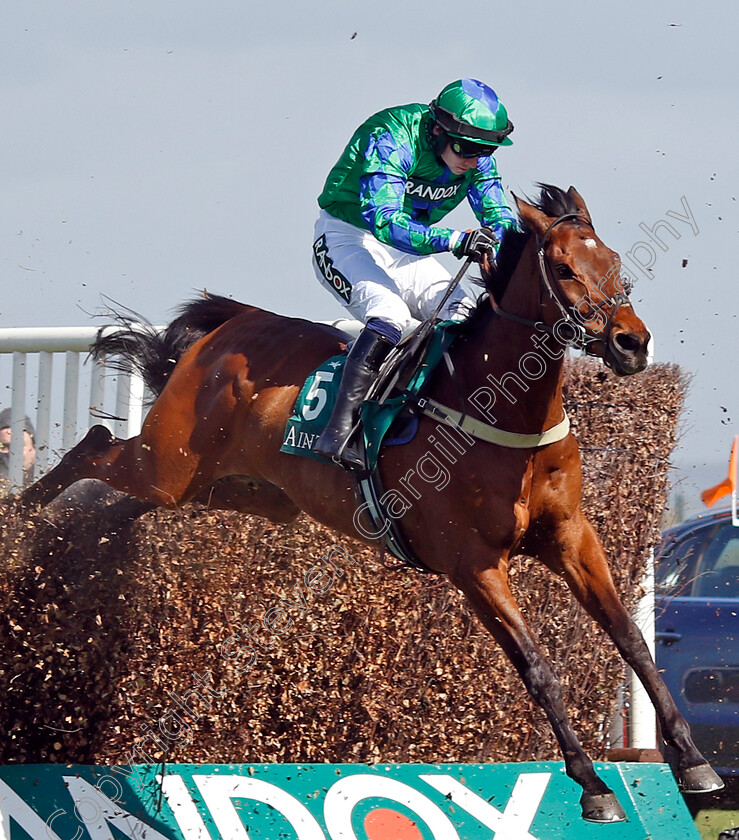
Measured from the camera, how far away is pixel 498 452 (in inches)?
155

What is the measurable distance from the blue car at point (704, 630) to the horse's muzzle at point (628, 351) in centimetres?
249

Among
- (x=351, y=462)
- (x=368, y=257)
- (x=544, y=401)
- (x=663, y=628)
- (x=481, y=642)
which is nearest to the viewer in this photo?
(x=544, y=401)

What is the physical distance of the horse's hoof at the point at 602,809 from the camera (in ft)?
11.5

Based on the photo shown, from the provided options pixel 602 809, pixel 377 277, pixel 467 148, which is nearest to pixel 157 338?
pixel 377 277

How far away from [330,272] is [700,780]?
7.70 ft

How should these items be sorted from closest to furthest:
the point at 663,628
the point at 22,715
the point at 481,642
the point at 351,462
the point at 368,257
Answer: the point at 351,462
the point at 368,257
the point at 22,715
the point at 481,642
the point at 663,628

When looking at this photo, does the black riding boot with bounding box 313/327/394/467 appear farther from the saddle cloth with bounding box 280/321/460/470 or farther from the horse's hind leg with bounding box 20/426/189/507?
the horse's hind leg with bounding box 20/426/189/507

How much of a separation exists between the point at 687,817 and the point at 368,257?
2447mm

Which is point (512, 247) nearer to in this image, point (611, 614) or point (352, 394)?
point (352, 394)

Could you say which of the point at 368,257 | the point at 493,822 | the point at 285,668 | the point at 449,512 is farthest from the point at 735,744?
the point at 368,257

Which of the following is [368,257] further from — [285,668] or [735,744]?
[735,744]

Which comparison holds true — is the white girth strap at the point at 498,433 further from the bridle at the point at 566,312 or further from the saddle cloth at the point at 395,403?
the bridle at the point at 566,312

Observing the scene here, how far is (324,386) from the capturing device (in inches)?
176

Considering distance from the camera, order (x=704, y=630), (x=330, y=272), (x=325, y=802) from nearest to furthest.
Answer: (x=325, y=802), (x=330, y=272), (x=704, y=630)
